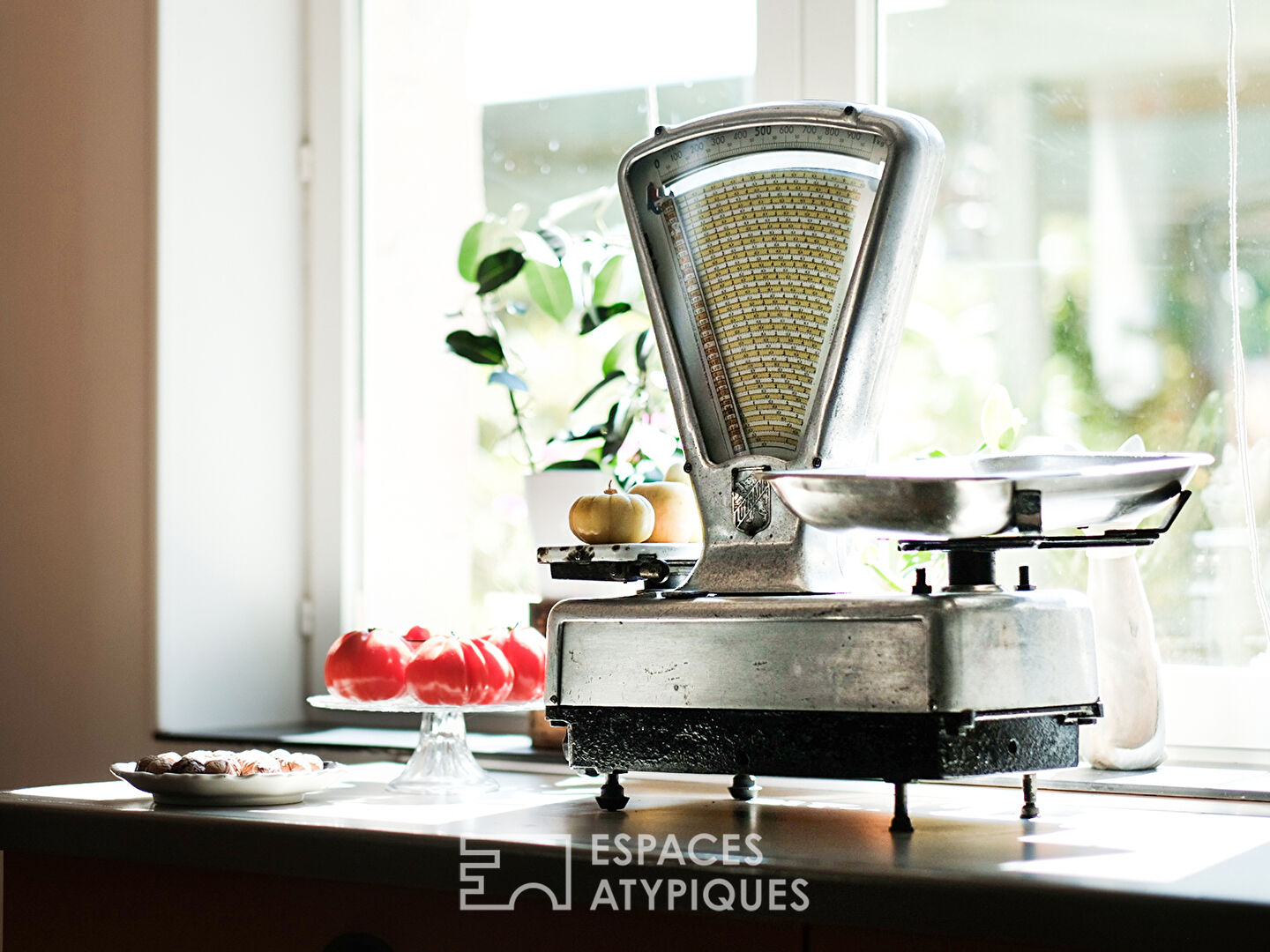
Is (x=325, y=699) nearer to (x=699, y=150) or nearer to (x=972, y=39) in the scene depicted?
(x=699, y=150)

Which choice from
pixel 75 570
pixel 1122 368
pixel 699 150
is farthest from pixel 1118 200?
pixel 75 570

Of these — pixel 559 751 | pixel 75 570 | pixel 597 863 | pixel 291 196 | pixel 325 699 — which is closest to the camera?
pixel 597 863

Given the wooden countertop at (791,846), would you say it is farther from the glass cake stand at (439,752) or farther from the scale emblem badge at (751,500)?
the scale emblem badge at (751,500)

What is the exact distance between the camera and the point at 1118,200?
66.6 inches

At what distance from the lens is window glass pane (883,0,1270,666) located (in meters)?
1.62

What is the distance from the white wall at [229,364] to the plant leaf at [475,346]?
407mm

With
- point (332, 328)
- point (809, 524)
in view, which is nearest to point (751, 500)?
point (809, 524)

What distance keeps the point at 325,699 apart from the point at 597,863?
22.8 inches

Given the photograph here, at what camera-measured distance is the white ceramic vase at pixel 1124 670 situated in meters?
1.46

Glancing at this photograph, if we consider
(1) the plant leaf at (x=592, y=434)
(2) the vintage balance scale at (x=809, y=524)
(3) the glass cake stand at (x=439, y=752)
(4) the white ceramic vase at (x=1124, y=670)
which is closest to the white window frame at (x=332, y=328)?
(1) the plant leaf at (x=592, y=434)

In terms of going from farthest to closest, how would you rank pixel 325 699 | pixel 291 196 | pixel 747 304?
1. pixel 291 196
2. pixel 325 699
3. pixel 747 304

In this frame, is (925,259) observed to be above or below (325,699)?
above

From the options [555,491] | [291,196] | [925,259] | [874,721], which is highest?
[291,196]

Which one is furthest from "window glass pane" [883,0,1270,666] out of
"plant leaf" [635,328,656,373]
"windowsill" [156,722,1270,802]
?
"plant leaf" [635,328,656,373]
